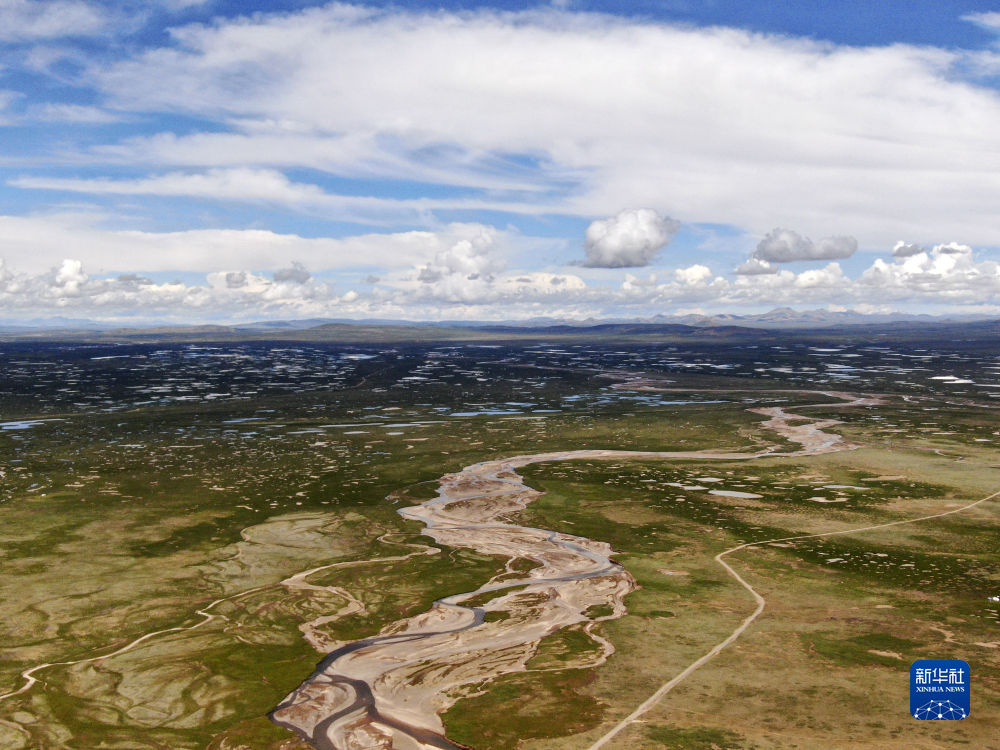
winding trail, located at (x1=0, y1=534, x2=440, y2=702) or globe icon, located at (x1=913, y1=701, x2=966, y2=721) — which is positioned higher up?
globe icon, located at (x1=913, y1=701, x2=966, y2=721)

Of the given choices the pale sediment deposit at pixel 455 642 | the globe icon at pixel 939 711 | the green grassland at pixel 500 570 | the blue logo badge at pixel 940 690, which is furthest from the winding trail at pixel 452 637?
the globe icon at pixel 939 711

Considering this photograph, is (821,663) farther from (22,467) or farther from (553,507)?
(22,467)

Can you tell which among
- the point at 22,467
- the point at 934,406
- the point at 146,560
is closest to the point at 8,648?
the point at 146,560

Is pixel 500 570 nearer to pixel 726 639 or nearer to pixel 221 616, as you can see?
pixel 726 639

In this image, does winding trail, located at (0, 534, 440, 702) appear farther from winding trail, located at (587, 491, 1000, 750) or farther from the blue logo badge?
the blue logo badge

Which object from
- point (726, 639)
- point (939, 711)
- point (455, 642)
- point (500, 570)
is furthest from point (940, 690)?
point (500, 570)

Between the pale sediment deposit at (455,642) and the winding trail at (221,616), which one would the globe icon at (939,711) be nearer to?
the pale sediment deposit at (455,642)

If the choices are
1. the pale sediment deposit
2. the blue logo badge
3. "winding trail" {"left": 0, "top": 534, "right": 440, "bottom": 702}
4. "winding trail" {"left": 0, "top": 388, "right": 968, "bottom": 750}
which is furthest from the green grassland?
the pale sediment deposit
